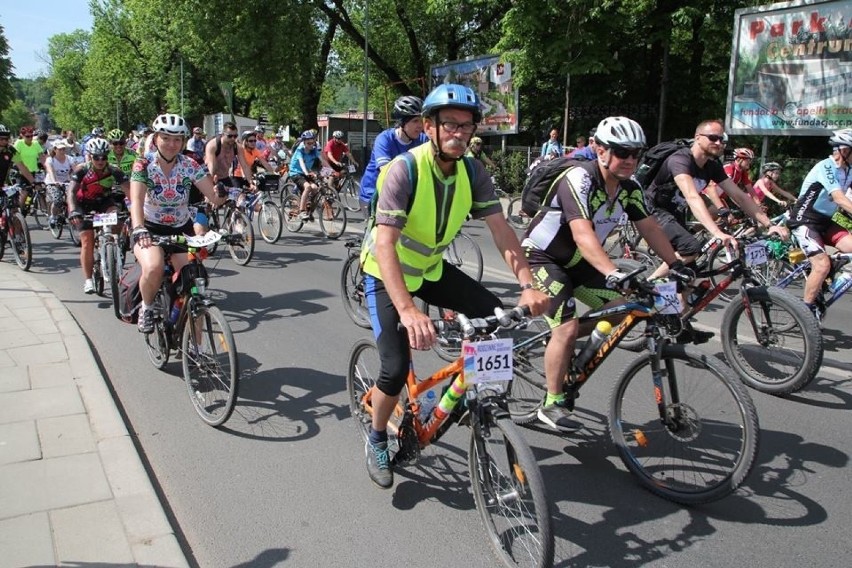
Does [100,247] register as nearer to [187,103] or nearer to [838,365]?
[838,365]

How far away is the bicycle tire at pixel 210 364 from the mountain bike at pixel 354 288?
2252 mm

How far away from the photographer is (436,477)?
3.90m

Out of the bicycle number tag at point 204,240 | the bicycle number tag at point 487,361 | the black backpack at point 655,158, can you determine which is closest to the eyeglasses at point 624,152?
the bicycle number tag at point 487,361

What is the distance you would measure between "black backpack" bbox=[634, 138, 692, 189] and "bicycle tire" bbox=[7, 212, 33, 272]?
27.5ft

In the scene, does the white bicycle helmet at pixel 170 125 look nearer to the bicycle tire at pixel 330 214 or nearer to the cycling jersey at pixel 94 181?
the cycling jersey at pixel 94 181

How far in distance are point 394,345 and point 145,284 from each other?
276cm

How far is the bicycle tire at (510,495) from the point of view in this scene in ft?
8.97

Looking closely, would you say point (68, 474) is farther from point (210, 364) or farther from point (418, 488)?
point (418, 488)

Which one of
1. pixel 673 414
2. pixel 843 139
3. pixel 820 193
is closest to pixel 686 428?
pixel 673 414

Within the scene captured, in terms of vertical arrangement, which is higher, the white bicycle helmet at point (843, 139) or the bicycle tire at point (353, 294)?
the white bicycle helmet at point (843, 139)

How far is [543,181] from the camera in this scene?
14.6 feet

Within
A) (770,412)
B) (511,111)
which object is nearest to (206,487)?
(770,412)

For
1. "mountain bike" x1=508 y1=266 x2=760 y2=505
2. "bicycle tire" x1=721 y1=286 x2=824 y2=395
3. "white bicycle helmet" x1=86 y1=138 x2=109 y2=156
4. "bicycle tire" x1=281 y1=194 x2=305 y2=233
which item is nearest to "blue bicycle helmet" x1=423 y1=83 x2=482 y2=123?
"mountain bike" x1=508 y1=266 x2=760 y2=505

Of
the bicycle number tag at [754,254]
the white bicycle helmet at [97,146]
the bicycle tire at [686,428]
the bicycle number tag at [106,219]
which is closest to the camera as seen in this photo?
the bicycle tire at [686,428]
